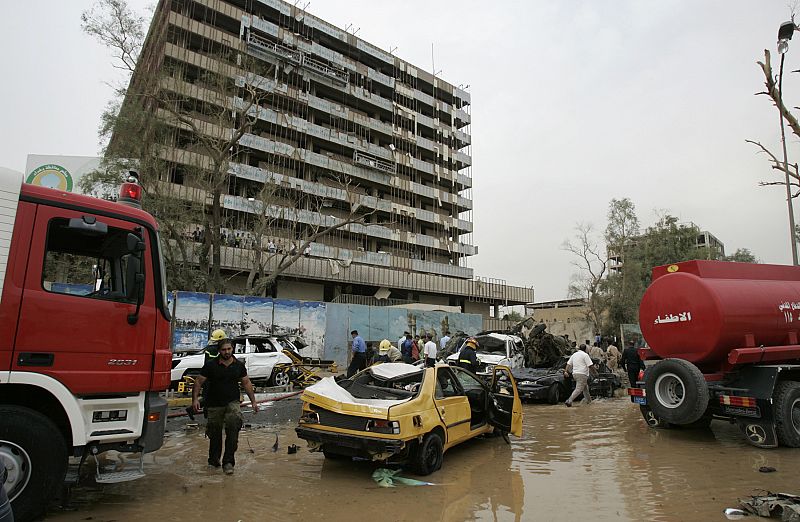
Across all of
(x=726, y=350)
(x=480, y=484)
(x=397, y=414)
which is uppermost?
(x=726, y=350)

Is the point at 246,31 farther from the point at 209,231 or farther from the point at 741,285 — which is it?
the point at 741,285

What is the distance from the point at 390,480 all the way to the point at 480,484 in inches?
43.5

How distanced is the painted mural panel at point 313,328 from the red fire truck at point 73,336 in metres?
19.0

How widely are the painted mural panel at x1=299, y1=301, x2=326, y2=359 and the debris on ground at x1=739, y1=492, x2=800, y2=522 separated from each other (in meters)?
20.6

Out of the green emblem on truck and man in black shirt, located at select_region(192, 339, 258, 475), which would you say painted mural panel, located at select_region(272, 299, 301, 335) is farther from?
man in black shirt, located at select_region(192, 339, 258, 475)

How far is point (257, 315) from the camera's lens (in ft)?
73.9

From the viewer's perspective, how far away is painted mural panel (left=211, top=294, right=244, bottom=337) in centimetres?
Result: 2102

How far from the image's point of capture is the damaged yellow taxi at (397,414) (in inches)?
232

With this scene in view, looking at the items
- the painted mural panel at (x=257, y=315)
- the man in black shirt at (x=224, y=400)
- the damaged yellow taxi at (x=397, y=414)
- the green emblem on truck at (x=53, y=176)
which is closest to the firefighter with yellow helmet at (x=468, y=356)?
the damaged yellow taxi at (x=397, y=414)

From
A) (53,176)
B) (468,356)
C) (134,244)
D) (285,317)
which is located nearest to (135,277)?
(134,244)

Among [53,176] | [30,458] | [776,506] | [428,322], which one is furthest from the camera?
[428,322]

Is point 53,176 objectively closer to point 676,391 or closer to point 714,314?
point 676,391

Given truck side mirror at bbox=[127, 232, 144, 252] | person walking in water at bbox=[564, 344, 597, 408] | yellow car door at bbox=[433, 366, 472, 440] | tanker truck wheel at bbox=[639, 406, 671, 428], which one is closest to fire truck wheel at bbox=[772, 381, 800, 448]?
tanker truck wheel at bbox=[639, 406, 671, 428]

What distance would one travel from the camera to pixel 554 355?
1608 centimetres
